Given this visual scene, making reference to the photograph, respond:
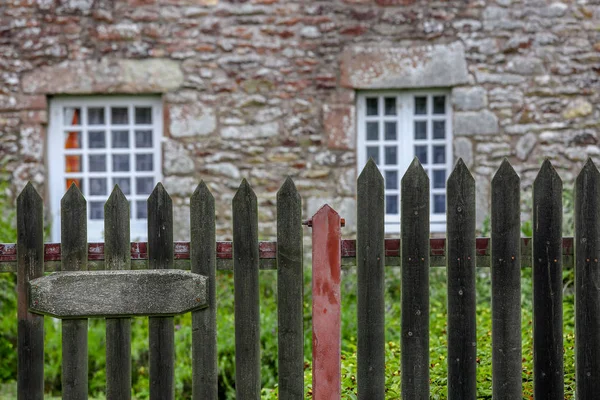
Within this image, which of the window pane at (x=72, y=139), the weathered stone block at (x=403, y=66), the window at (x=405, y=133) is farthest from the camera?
the window pane at (x=72, y=139)

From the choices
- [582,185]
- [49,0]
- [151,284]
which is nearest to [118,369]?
[151,284]

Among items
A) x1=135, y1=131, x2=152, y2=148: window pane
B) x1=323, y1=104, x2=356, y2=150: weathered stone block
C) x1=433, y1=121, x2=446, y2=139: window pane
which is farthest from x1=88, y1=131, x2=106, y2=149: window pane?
x1=433, y1=121, x2=446, y2=139: window pane

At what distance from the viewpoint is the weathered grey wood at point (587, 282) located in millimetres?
3479

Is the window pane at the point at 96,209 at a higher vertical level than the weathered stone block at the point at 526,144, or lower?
lower

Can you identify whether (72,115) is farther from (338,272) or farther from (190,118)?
(338,272)

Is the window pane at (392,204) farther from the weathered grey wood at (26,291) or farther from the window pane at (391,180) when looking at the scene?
the weathered grey wood at (26,291)

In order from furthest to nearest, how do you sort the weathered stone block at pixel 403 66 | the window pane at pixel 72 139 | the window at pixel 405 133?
the window pane at pixel 72 139 → the window at pixel 405 133 → the weathered stone block at pixel 403 66

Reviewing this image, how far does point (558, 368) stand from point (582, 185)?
77cm

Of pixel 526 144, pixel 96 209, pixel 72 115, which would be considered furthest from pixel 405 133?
pixel 72 115

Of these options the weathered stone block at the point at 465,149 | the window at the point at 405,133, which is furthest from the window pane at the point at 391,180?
the weathered stone block at the point at 465,149

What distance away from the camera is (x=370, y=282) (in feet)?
11.4

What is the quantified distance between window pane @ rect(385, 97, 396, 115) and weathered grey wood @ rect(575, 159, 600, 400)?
412 cm

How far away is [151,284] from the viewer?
341 cm

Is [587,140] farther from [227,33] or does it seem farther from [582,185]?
[582,185]
